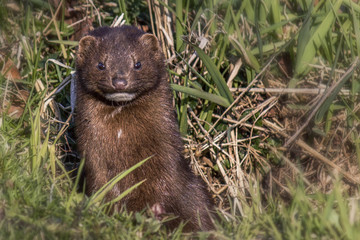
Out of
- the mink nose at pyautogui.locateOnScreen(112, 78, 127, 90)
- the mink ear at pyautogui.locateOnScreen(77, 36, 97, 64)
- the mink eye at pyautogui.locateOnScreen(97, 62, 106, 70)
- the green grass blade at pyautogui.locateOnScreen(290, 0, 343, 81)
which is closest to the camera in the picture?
the mink nose at pyautogui.locateOnScreen(112, 78, 127, 90)

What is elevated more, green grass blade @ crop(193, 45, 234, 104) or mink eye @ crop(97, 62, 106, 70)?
mink eye @ crop(97, 62, 106, 70)

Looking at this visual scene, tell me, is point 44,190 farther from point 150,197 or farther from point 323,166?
point 323,166

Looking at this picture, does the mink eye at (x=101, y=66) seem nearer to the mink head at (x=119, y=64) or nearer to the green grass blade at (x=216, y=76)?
the mink head at (x=119, y=64)

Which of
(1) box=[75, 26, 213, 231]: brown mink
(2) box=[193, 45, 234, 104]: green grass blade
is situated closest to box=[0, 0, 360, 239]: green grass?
(2) box=[193, 45, 234, 104]: green grass blade

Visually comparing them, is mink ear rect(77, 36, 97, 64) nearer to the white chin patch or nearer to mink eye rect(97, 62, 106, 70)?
mink eye rect(97, 62, 106, 70)

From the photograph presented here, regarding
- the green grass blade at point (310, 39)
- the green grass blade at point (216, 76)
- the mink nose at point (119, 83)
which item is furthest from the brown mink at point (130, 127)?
the green grass blade at point (310, 39)

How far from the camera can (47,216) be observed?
113 inches

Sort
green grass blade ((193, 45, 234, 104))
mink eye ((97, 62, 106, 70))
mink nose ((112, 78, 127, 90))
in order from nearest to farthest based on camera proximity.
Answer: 1. mink nose ((112, 78, 127, 90))
2. mink eye ((97, 62, 106, 70))
3. green grass blade ((193, 45, 234, 104))

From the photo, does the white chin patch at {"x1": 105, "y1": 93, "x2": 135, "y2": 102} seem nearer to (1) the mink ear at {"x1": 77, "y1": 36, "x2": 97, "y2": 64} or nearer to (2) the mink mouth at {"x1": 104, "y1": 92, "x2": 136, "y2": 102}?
(2) the mink mouth at {"x1": 104, "y1": 92, "x2": 136, "y2": 102}

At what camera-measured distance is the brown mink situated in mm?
3652

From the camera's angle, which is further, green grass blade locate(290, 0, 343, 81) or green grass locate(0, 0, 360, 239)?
green grass blade locate(290, 0, 343, 81)

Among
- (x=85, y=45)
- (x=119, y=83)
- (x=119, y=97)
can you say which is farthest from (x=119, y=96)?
(x=85, y=45)

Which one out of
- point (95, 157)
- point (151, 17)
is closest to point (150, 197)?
point (95, 157)

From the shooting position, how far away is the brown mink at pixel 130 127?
3652 mm
